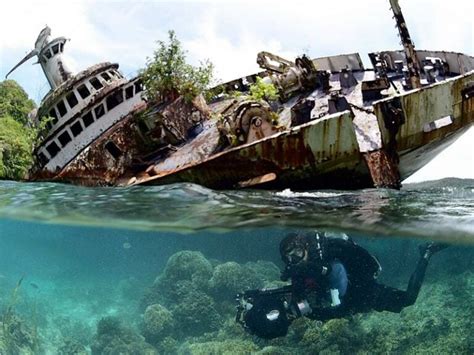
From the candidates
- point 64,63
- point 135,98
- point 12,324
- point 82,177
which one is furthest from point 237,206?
point 64,63

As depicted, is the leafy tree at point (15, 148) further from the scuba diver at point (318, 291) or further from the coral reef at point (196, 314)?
the scuba diver at point (318, 291)

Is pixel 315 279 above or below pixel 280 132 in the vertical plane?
below

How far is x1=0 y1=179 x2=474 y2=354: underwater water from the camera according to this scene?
1188 centimetres

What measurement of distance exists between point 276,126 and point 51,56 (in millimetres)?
14817

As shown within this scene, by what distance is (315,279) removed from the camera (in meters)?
10.6

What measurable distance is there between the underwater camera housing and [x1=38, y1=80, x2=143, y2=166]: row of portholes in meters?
10.9

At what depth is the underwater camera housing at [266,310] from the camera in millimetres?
9945

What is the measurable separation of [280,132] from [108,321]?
8.79 metres

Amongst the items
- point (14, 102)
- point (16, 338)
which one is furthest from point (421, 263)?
point (14, 102)

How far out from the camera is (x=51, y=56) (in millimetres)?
22484

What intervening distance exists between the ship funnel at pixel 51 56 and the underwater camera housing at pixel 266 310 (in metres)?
16.3

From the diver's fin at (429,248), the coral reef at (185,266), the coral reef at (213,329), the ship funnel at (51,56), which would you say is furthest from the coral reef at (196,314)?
the ship funnel at (51,56)

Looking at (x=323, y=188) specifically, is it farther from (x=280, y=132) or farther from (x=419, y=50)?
(x=419, y=50)

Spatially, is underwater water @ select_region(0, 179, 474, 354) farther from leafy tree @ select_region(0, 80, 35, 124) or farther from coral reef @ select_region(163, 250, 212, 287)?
leafy tree @ select_region(0, 80, 35, 124)
